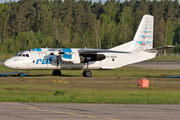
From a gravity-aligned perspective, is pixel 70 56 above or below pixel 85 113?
above

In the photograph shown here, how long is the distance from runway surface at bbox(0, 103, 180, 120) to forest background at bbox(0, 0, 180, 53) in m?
81.8

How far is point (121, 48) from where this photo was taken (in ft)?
121

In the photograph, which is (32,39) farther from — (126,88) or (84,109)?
(84,109)

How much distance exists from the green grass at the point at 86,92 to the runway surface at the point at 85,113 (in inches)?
111

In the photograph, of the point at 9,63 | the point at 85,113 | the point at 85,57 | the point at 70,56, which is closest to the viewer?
the point at 85,113

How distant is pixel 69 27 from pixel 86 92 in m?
106

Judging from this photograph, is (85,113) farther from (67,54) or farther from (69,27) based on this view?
(69,27)

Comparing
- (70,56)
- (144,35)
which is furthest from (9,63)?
(144,35)

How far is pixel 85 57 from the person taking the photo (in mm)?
33719

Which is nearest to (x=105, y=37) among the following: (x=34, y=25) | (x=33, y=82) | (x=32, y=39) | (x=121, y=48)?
(x=32, y=39)

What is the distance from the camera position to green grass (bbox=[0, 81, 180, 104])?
18453 mm

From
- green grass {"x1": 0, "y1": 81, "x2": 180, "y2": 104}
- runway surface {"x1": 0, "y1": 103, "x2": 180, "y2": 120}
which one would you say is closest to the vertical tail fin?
green grass {"x1": 0, "y1": 81, "x2": 180, "y2": 104}

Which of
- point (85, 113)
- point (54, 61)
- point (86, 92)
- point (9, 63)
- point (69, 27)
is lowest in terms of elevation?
point (86, 92)

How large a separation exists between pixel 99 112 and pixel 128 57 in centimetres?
2296
